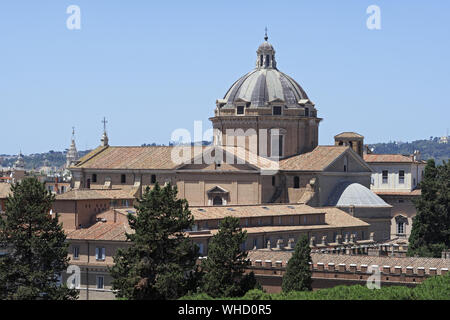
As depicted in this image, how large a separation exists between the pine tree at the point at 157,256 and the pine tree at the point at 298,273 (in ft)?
19.3

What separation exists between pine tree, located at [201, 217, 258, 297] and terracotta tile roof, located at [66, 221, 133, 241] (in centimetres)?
1211

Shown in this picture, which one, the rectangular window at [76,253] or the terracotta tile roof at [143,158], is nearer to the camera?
the rectangular window at [76,253]

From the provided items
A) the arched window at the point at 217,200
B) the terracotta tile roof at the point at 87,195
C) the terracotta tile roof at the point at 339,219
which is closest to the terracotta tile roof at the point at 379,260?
the terracotta tile roof at the point at 87,195

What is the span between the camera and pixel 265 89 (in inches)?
4161

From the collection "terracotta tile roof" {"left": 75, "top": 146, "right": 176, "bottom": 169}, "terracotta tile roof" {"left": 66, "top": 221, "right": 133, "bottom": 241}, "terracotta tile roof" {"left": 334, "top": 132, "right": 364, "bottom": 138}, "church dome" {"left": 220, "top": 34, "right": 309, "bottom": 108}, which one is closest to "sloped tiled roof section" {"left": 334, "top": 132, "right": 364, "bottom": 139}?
"terracotta tile roof" {"left": 334, "top": 132, "right": 364, "bottom": 138}

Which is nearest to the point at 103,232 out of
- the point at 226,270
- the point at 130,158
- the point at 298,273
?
the point at 226,270

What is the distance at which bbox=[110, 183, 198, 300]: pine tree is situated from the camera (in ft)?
191

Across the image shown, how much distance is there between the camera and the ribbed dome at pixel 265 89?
347ft

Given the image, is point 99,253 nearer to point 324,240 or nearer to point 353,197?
point 324,240

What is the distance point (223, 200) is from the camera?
99.2 meters

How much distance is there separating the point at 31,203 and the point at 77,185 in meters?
48.2

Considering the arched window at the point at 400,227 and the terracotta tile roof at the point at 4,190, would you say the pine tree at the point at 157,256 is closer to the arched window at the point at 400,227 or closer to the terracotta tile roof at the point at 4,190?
the terracotta tile roof at the point at 4,190

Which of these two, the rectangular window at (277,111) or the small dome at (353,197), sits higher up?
the rectangular window at (277,111)
